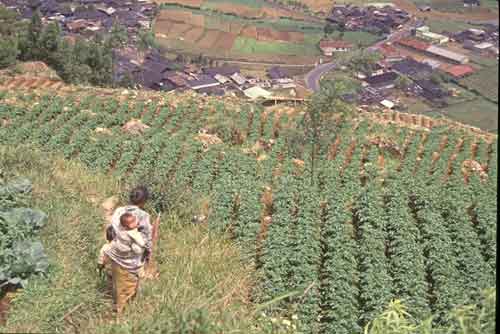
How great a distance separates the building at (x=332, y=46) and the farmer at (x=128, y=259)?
53046 mm

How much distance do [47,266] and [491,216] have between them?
7.53 metres

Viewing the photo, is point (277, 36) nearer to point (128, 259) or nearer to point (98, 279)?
point (98, 279)

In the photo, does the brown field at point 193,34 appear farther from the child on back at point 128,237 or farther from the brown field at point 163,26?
the child on back at point 128,237

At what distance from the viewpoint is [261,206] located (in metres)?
8.42

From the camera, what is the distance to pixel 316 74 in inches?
1895

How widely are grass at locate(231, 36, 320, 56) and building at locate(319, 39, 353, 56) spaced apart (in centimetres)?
77

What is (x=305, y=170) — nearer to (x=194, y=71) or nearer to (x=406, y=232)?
(x=406, y=232)

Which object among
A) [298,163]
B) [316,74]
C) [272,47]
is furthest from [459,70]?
[298,163]

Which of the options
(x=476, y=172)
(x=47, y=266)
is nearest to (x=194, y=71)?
(x=476, y=172)

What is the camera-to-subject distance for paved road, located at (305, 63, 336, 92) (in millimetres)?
44562

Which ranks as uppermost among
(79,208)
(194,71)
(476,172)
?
(79,208)

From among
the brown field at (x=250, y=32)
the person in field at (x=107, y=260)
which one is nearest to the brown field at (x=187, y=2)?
the brown field at (x=250, y=32)

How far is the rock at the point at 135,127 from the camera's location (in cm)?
1242

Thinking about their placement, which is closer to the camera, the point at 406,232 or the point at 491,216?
the point at 406,232
